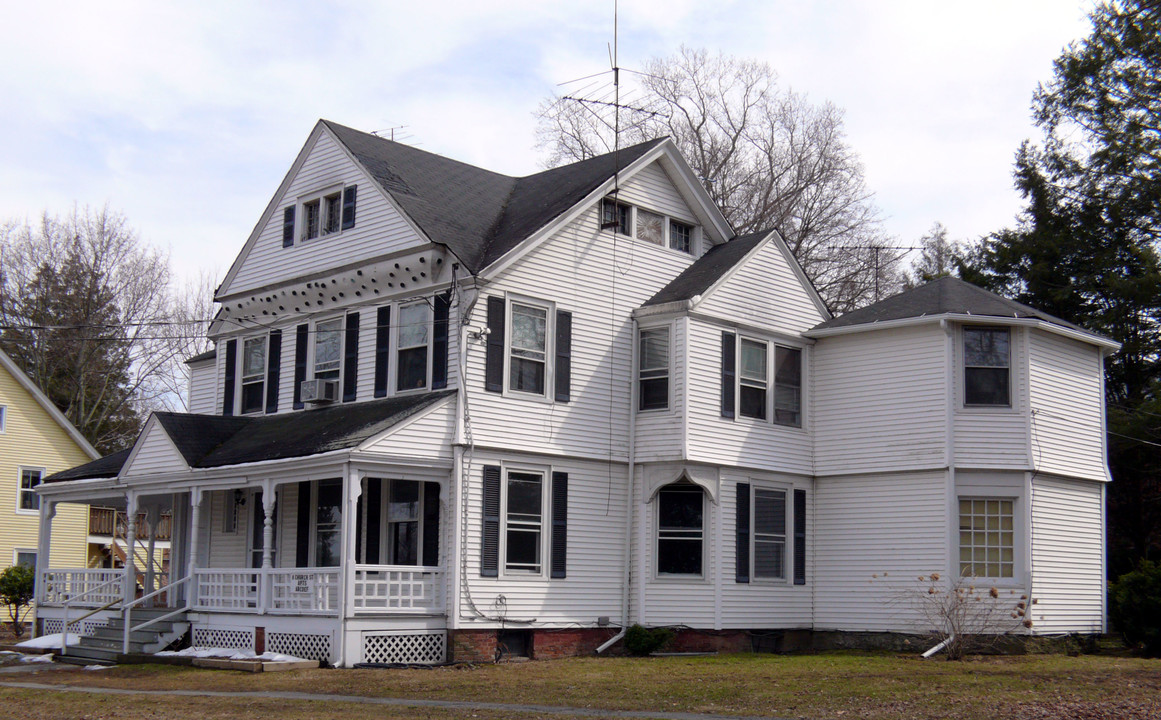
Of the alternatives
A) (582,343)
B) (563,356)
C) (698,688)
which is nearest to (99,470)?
(563,356)

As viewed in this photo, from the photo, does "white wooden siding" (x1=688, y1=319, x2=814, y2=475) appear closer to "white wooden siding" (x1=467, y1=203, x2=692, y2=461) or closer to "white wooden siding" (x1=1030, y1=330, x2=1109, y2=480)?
"white wooden siding" (x1=467, y1=203, x2=692, y2=461)

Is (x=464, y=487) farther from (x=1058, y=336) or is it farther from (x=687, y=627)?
(x=1058, y=336)

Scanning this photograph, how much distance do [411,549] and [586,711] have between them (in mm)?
7657

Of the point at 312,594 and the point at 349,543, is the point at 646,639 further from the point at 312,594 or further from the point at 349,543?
the point at 312,594

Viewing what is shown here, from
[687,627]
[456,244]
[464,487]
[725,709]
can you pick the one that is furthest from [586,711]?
[456,244]

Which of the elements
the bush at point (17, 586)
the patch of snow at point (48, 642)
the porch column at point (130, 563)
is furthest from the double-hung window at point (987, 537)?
the bush at point (17, 586)

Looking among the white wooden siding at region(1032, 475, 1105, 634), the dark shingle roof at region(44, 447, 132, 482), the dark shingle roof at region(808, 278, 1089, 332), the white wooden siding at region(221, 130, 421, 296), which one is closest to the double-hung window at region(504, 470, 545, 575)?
the white wooden siding at region(221, 130, 421, 296)

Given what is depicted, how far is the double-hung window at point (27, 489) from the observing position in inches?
1506

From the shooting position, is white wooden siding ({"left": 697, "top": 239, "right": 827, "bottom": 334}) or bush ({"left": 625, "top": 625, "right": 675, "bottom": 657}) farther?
white wooden siding ({"left": 697, "top": 239, "right": 827, "bottom": 334})

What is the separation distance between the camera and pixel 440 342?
20.8m

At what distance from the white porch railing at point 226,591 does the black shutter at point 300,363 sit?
3.53 m

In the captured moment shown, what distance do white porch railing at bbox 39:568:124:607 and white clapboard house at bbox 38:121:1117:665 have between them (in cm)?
9

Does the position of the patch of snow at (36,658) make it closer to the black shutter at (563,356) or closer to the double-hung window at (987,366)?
the black shutter at (563,356)

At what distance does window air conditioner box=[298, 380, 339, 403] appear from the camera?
2269 cm
